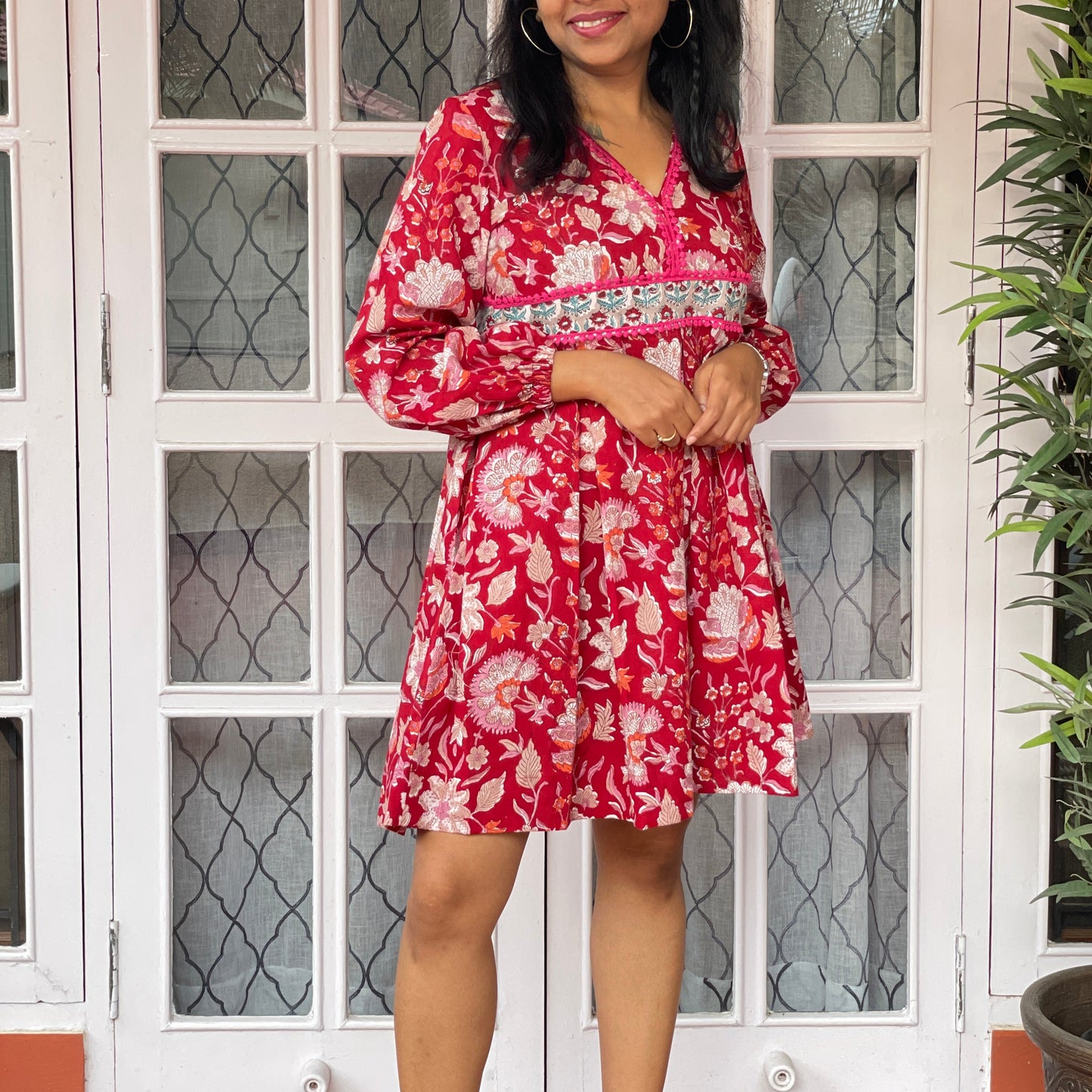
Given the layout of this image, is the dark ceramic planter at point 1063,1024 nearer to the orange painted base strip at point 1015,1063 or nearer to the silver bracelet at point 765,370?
the orange painted base strip at point 1015,1063

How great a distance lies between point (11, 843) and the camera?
1.94m

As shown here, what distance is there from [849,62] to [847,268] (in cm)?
31

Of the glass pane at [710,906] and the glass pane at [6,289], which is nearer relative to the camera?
the glass pane at [6,289]

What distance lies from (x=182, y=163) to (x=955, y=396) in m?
1.22

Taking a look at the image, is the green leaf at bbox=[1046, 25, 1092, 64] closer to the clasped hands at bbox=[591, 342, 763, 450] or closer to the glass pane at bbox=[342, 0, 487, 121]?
the clasped hands at bbox=[591, 342, 763, 450]

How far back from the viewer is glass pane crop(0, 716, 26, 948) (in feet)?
6.26

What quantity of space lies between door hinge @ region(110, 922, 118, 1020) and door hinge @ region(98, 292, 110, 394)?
826 millimetres

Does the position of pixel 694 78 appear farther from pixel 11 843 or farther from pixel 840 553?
pixel 11 843

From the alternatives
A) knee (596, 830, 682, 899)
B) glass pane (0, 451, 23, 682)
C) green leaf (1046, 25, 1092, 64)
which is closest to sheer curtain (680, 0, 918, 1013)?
→ green leaf (1046, 25, 1092, 64)

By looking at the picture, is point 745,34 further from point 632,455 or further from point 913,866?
point 913,866

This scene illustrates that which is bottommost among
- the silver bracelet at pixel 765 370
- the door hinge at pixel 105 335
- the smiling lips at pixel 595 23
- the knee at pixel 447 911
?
the knee at pixel 447 911

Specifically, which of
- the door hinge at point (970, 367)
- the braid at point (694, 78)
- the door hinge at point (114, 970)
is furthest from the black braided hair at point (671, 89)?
the door hinge at point (114, 970)

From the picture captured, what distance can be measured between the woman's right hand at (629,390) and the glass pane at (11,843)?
1.12 metres

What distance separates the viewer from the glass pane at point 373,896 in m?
1.94
